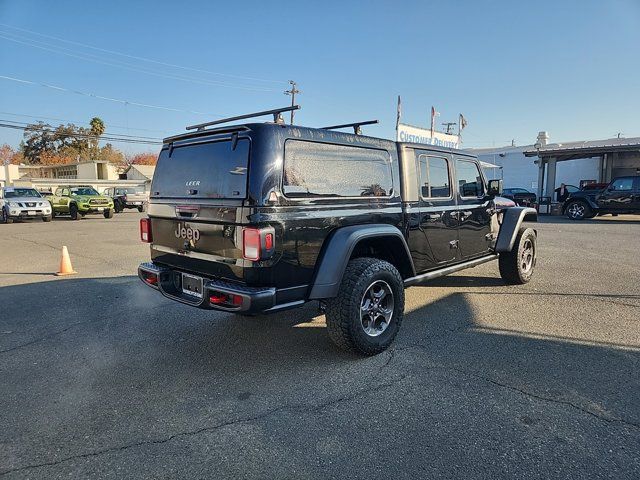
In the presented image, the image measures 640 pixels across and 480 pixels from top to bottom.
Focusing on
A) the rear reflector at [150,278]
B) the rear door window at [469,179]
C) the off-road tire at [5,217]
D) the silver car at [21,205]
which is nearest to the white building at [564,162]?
the rear door window at [469,179]

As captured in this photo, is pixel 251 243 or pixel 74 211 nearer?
pixel 251 243

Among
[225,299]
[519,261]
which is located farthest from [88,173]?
[225,299]

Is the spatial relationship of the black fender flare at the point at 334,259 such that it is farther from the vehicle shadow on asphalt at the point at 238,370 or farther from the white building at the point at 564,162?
the white building at the point at 564,162

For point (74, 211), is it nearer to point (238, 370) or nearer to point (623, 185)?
point (238, 370)

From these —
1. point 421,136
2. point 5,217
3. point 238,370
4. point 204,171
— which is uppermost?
point 421,136

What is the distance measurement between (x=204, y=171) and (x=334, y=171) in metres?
1.16

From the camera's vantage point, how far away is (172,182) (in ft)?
14.0

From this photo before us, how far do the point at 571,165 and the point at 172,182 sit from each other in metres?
35.1

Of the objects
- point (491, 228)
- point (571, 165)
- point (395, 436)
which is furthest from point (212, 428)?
point (571, 165)

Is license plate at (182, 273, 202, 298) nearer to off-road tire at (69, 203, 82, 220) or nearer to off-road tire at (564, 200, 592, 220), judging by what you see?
off-road tire at (564, 200, 592, 220)

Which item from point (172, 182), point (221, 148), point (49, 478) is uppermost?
point (221, 148)

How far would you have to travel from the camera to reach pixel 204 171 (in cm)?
388

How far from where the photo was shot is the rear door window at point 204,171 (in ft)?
11.5

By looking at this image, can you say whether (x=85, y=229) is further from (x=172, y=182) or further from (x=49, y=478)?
(x=49, y=478)
